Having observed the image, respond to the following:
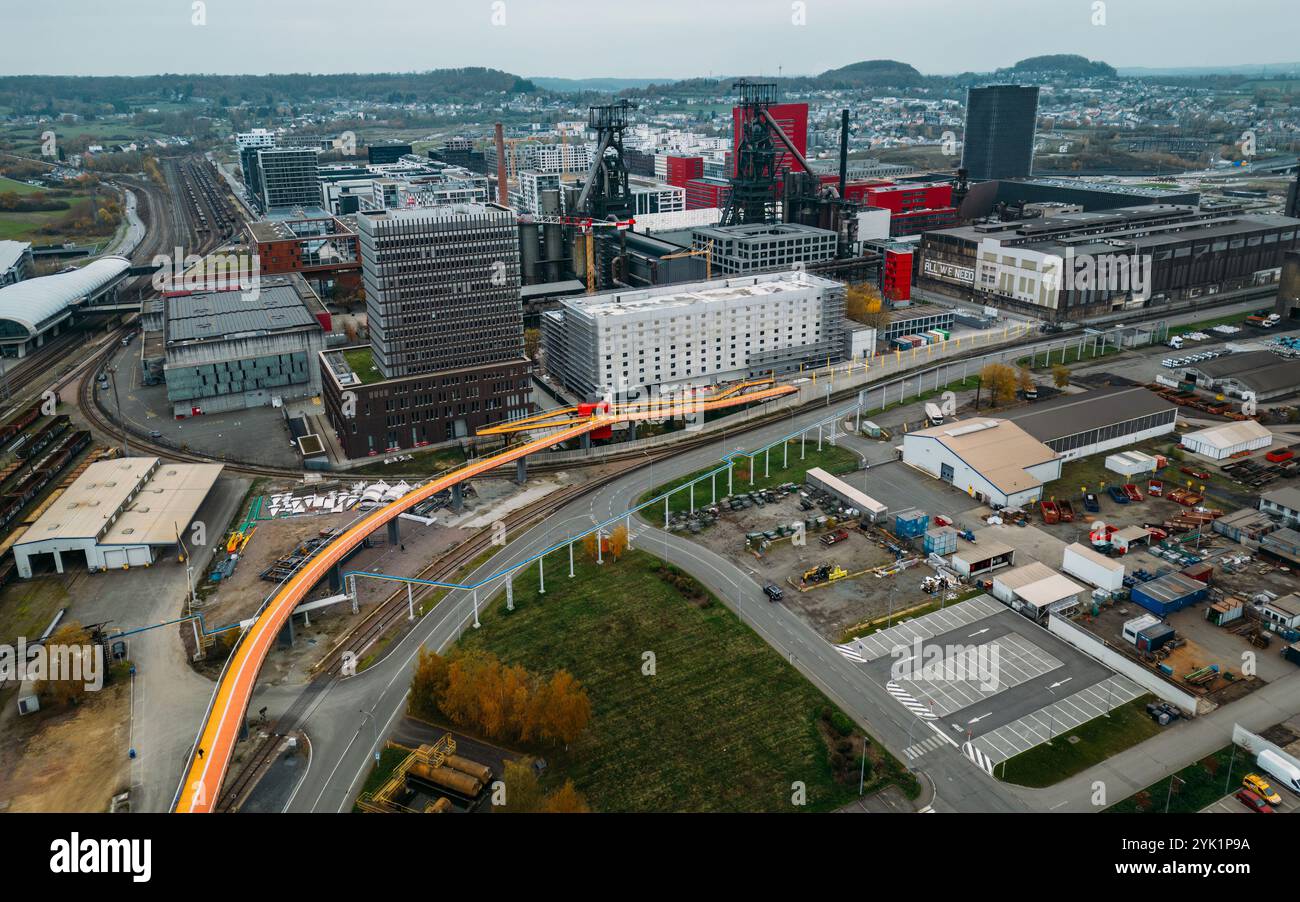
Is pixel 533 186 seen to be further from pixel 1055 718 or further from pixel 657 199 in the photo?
pixel 1055 718

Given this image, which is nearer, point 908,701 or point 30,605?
point 908,701

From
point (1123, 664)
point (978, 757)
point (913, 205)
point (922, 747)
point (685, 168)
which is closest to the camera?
point (978, 757)

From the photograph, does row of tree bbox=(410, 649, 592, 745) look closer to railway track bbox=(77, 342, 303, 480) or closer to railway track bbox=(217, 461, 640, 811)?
railway track bbox=(217, 461, 640, 811)

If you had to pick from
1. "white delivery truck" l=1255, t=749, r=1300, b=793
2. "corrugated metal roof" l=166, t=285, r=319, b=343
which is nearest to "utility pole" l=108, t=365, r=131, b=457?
"corrugated metal roof" l=166, t=285, r=319, b=343

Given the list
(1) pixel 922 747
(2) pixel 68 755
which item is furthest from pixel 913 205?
(2) pixel 68 755

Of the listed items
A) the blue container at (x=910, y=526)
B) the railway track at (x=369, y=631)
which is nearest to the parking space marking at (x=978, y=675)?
the blue container at (x=910, y=526)
